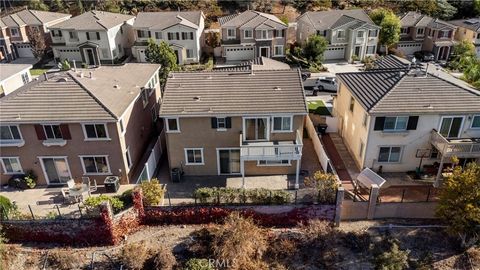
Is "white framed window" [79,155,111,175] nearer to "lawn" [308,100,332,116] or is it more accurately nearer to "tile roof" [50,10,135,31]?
"lawn" [308,100,332,116]

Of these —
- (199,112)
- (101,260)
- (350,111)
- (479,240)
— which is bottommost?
(101,260)

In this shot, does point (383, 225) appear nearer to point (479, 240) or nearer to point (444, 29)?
point (479, 240)

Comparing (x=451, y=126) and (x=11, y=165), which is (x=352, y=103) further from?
(x=11, y=165)

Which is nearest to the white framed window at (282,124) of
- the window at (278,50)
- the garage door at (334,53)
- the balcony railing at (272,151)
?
the balcony railing at (272,151)

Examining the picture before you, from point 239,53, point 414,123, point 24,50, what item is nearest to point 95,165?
point 414,123

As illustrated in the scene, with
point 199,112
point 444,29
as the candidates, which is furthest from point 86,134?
point 444,29

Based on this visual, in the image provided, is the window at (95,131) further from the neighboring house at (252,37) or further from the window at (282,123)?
the neighboring house at (252,37)

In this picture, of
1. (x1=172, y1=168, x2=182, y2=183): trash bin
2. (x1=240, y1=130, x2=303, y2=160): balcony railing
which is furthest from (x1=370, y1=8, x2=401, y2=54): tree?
(x1=172, y1=168, x2=182, y2=183): trash bin
